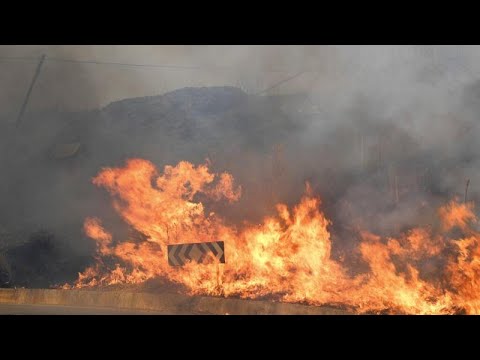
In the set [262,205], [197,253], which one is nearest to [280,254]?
[197,253]

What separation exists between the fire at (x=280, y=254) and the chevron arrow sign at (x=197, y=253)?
0.48m

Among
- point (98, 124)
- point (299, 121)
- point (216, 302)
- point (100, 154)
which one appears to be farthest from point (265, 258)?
point (98, 124)

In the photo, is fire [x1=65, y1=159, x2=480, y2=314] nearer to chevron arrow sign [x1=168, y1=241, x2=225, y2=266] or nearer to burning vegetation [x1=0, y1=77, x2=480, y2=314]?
burning vegetation [x1=0, y1=77, x2=480, y2=314]

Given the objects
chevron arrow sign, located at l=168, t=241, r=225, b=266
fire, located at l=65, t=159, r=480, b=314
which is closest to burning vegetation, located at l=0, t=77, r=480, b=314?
fire, located at l=65, t=159, r=480, b=314

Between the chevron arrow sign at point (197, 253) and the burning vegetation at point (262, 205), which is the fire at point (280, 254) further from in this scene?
the chevron arrow sign at point (197, 253)

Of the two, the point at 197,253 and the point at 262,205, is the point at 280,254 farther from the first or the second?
the point at 262,205

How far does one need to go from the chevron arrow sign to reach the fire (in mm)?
481

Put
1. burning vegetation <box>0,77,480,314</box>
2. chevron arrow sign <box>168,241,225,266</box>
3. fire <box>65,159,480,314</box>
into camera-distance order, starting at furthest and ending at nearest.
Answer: chevron arrow sign <box>168,241,225,266</box> → burning vegetation <box>0,77,480,314</box> → fire <box>65,159,480,314</box>

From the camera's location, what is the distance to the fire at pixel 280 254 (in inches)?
334

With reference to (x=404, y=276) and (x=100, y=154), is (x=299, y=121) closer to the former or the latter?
(x=100, y=154)

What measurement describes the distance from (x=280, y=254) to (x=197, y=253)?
1473 mm

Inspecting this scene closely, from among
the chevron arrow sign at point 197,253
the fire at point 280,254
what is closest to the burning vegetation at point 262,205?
the fire at point 280,254

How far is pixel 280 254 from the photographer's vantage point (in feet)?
32.8

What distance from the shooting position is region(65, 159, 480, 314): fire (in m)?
8.48
